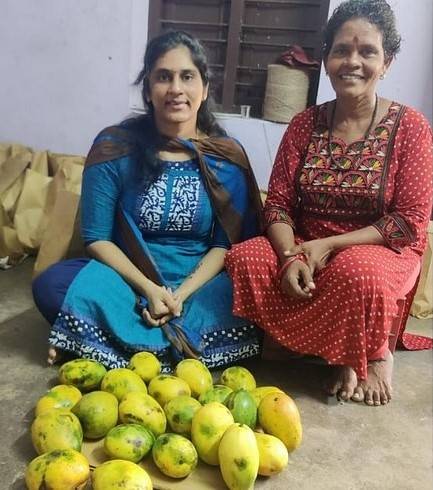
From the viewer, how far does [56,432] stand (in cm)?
123

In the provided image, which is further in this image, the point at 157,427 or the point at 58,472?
the point at 157,427

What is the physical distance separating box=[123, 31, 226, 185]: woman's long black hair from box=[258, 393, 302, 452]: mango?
0.88 m

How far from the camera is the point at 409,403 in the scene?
174 centimetres

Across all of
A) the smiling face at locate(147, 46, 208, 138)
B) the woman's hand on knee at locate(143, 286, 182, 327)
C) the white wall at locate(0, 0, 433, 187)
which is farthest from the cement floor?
the white wall at locate(0, 0, 433, 187)

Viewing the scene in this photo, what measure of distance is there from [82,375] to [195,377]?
32 cm

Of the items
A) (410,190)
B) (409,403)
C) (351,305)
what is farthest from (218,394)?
(410,190)

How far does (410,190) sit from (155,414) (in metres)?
1.03

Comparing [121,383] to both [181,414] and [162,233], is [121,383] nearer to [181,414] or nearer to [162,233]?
[181,414]

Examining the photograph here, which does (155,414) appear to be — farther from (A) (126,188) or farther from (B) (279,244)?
(A) (126,188)

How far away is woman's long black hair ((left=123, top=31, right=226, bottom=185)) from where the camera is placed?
70.0 inches

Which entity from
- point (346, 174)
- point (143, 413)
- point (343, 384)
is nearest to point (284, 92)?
point (346, 174)

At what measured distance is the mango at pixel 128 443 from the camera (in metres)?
1.22

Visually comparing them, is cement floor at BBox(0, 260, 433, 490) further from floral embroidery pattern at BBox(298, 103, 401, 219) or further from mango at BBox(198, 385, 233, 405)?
floral embroidery pattern at BBox(298, 103, 401, 219)

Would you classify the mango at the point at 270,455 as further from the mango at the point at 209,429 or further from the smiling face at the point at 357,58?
the smiling face at the point at 357,58
